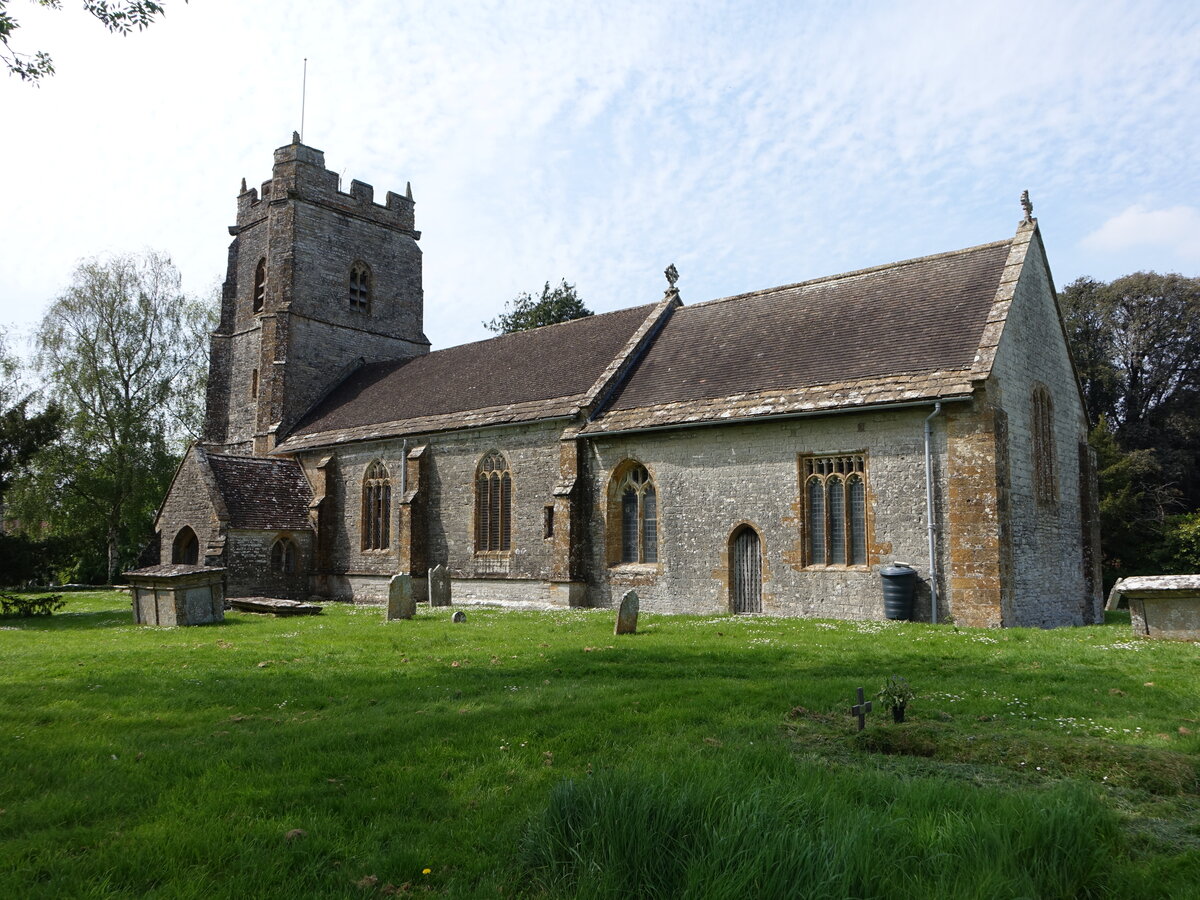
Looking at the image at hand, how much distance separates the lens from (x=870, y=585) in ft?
57.3

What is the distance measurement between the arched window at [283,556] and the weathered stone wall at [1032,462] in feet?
70.4

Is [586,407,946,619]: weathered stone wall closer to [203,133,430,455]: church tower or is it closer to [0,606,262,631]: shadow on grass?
[0,606,262,631]: shadow on grass

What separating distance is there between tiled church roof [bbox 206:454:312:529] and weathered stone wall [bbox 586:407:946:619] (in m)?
11.5

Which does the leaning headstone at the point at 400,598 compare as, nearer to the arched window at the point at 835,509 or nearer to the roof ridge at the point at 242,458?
the arched window at the point at 835,509

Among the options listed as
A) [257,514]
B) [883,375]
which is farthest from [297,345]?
[883,375]

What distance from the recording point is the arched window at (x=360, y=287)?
3527 cm

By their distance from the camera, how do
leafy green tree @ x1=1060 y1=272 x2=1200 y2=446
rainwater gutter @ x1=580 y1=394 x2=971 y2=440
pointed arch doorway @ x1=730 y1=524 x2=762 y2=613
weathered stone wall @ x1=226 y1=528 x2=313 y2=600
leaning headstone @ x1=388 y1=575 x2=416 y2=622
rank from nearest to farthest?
rainwater gutter @ x1=580 y1=394 x2=971 y2=440, leaning headstone @ x1=388 y1=575 x2=416 y2=622, pointed arch doorway @ x1=730 y1=524 x2=762 y2=613, weathered stone wall @ x1=226 y1=528 x2=313 y2=600, leafy green tree @ x1=1060 y1=272 x2=1200 y2=446

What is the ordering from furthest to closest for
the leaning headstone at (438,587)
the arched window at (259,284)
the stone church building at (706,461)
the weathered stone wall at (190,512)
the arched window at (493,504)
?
1. the arched window at (259,284)
2. the weathered stone wall at (190,512)
3. the arched window at (493,504)
4. the leaning headstone at (438,587)
5. the stone church building at (706,461)

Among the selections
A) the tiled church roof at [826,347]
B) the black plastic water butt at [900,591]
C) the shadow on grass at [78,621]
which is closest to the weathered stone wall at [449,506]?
the tiled church roof at [826,347]

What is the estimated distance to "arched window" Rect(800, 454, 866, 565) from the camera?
18.0 meters

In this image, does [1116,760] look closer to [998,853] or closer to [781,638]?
[998,853]

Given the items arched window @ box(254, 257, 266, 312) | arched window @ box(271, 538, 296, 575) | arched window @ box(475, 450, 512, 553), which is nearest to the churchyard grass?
arched window @ box(475, 450, 512, 553)

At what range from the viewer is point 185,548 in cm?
2773

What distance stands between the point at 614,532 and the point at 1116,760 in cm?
1617
